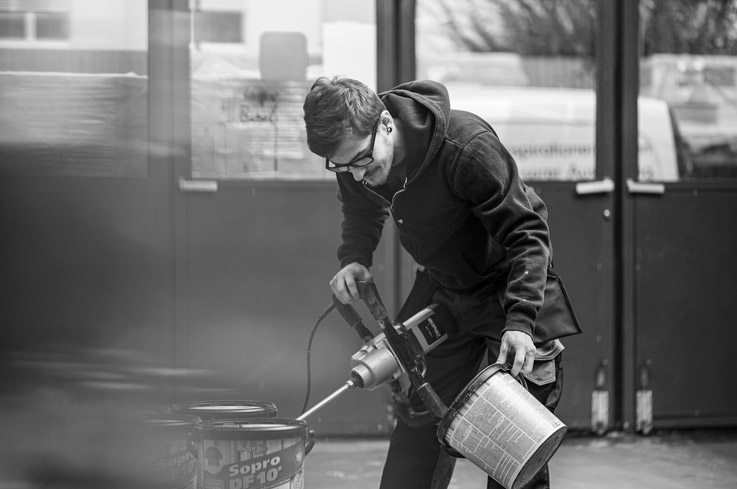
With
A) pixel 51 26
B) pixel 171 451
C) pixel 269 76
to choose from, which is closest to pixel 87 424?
pixel 171 451

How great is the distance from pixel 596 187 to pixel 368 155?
9.13 feet

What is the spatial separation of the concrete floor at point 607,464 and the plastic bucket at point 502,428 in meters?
1.83

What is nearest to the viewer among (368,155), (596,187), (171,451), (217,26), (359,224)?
(171,451)

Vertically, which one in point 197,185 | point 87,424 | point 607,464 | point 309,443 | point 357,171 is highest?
point 357,171

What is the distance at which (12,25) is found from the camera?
2262 millimetres

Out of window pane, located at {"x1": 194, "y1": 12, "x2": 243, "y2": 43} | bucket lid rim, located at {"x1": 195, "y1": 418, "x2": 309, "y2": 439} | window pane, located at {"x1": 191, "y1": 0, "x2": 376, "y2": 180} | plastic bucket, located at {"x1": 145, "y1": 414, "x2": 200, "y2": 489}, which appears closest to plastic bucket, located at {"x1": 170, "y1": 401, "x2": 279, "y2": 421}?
bucket lid rim, located at {"x1": 195, "y1": 418, "x2": 309, "y2": 439}

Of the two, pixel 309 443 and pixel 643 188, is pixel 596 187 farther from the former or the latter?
pixel 309 443

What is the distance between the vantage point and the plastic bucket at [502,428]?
2.81 m

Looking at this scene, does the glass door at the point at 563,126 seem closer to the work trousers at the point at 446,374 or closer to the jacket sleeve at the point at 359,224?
the jacket sleeve at the point at 359,224

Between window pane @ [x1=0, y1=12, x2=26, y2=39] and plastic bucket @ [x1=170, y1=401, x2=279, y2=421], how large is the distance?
113 cm

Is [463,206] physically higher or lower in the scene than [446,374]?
higher

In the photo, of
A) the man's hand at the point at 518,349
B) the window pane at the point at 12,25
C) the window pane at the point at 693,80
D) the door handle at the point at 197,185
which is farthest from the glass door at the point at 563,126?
the window pane at the point at 12,25

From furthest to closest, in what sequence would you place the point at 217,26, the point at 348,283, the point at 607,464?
the point at 217,26 → the point at 607,464 → the point at 348,283

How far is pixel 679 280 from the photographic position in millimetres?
5602
